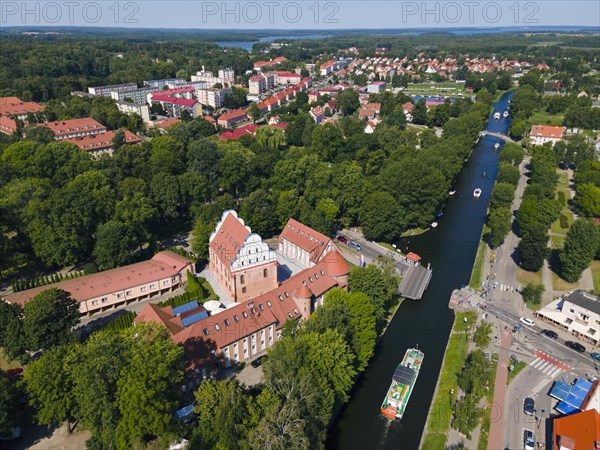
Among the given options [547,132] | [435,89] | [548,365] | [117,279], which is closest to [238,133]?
[117,279]

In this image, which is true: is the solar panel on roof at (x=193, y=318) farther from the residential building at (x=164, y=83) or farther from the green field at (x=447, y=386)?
the residential building at (x=164, y=83)

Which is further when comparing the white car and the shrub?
the shrub

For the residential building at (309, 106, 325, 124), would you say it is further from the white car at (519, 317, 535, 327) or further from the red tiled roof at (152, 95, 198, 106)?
the white car at (519, 317, 535, 327)

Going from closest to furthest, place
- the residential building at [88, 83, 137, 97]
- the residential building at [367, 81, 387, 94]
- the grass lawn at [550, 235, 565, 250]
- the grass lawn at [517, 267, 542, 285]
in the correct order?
the grass lawn at [517, 267, 542, 285] → the grass lawn at [550, 235, 565, 250] → the residential building at [88, 83, 137, 97] → the residential building at [367, 81, 387, 94]

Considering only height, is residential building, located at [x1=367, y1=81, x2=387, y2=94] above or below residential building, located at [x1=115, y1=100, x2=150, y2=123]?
above

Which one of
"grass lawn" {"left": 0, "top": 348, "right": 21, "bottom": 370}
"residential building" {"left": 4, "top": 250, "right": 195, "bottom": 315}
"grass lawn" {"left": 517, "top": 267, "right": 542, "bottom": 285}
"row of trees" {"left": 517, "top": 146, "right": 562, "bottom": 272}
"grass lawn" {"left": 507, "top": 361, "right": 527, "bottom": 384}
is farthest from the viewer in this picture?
"row of trees" {"left": 517, "top": 146, "right": 562, "bottom": 272}

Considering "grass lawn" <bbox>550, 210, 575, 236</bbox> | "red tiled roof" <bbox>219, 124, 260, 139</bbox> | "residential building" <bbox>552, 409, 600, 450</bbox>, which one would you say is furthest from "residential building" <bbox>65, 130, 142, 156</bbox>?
"residential building" <bbox>552, 409, 600, 450</bbox>

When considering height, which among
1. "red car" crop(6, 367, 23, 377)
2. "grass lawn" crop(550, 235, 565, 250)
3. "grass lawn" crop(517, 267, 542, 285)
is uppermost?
"grass lawn" crop(550, 235, 565, 250)

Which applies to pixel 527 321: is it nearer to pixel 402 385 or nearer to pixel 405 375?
pixel 405 375
